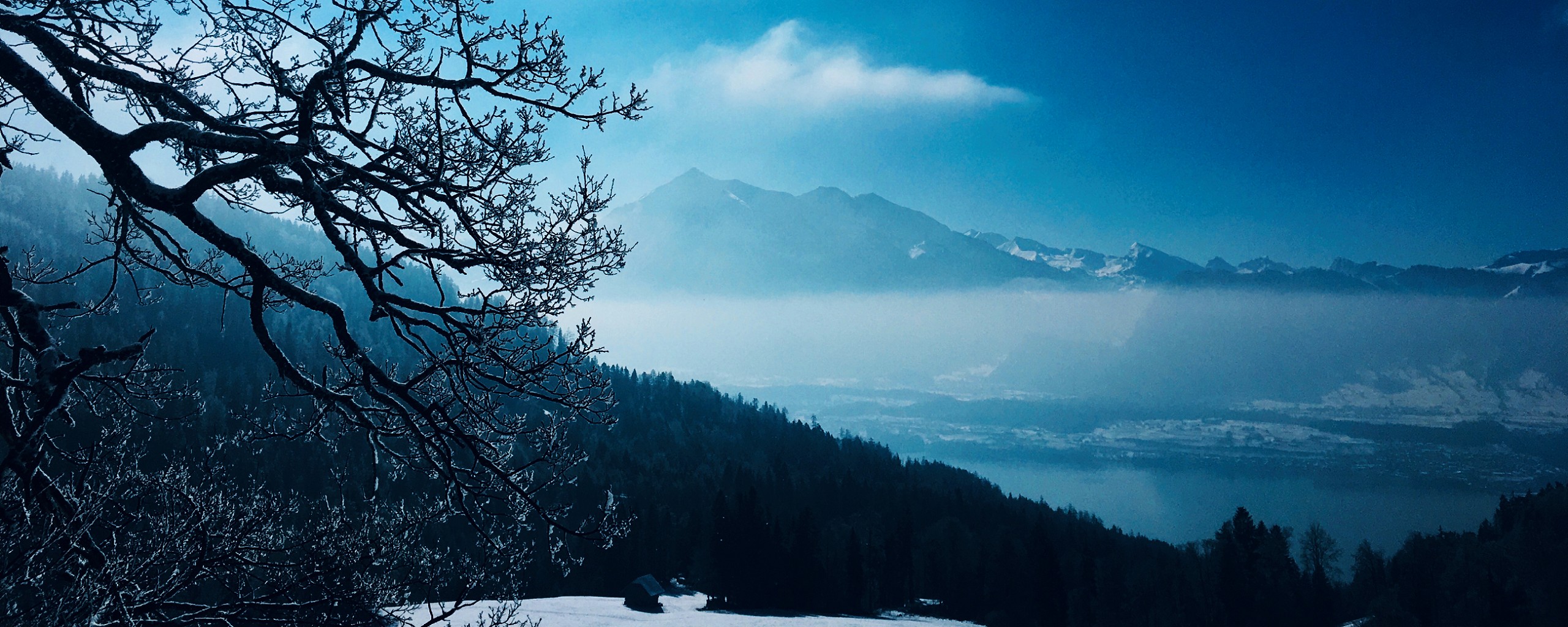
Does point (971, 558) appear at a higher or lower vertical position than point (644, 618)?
lower

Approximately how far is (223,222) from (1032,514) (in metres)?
205

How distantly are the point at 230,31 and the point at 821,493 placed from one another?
357 feet

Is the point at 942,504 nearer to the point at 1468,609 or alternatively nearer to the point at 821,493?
the point at 821,493


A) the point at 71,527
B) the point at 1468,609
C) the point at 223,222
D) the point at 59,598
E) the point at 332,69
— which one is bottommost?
the point at 1468,609

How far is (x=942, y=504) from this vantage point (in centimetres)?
10975

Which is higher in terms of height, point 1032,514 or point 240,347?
point 240,347

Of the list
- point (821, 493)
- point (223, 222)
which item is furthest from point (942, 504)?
point (223, 222)

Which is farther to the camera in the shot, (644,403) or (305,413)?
(644,403)

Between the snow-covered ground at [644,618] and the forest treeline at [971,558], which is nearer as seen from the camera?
the snow-covered ground at [644,618]

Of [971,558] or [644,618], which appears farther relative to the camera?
[971,558]

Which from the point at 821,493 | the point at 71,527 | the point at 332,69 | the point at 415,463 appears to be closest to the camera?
the point at 71,527

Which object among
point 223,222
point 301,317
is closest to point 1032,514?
point 301,317

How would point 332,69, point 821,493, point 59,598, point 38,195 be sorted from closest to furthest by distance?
point 59,598 → point 332,69 → point 821,493 → point 38,195

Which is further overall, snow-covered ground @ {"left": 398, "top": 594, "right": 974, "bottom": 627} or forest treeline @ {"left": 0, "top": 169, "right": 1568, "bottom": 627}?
forest treeline @ {"left": 0, "top": 169, "right": 1568, "bottom": 627}
